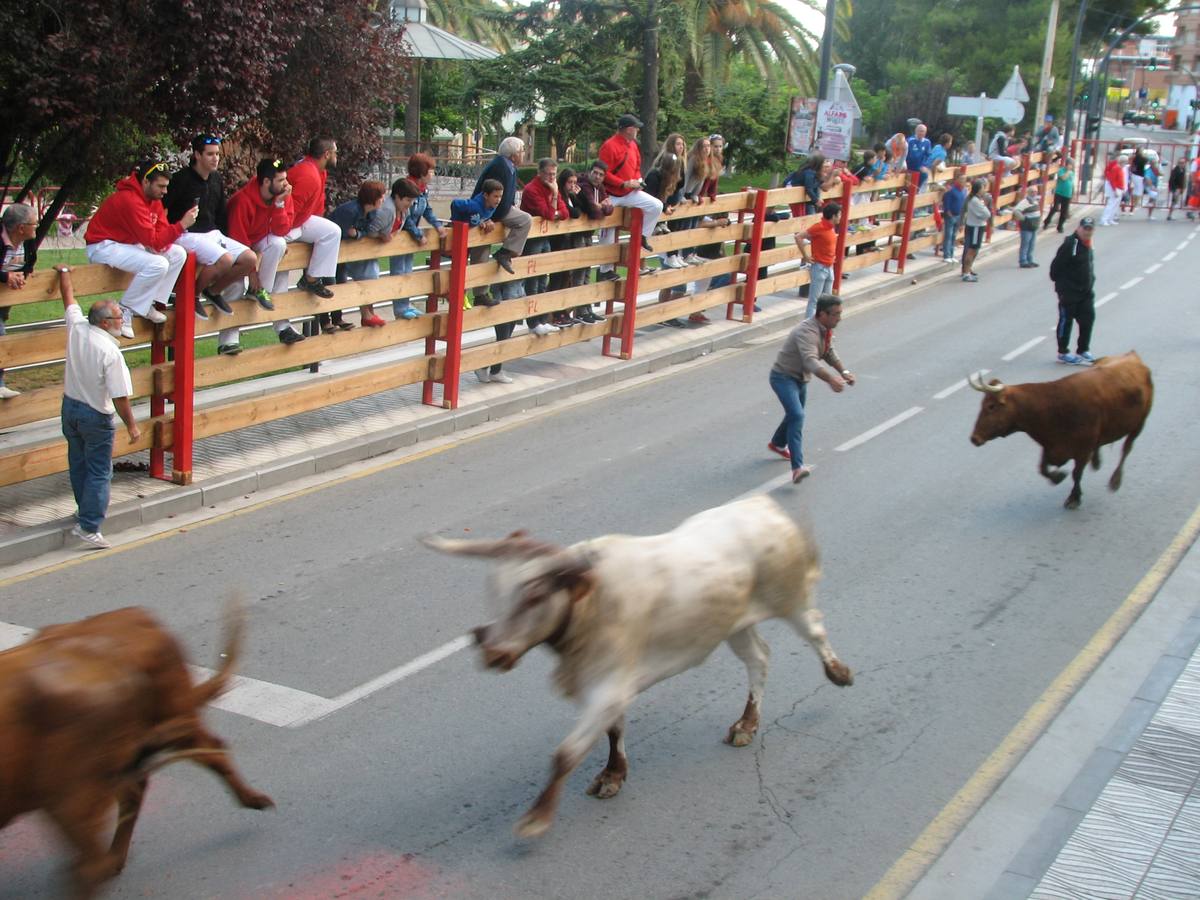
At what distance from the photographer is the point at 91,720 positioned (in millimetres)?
4723

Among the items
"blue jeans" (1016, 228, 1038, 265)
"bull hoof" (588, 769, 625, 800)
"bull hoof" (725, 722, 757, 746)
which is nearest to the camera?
"bull hoof" (588, 769, 625, 800)

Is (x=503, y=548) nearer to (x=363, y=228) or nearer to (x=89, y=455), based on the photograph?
(x=89, y=455)

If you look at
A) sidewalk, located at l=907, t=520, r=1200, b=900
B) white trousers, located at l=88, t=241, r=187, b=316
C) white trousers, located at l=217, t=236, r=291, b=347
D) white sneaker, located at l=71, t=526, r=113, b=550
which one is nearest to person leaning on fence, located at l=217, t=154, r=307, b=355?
white trousers, located at l=217, t=236, r=291, b=347

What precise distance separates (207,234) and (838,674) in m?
6.54

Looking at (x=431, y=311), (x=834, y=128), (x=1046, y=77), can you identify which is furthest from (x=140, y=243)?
(x=1046, y=77)

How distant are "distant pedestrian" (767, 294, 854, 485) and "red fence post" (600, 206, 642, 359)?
14.8ft

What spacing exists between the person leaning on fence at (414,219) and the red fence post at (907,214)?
13.0 metres

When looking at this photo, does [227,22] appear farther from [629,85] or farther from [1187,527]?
[629,85]

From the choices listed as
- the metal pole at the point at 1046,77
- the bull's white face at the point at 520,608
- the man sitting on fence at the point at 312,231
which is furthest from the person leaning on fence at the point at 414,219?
the metal pole at the point at 1046,77

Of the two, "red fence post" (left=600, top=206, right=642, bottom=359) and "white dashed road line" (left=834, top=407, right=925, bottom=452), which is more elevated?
"red fence post" (left=600, top=206, right=642, bottom=359)

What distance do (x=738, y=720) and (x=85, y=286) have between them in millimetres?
5952

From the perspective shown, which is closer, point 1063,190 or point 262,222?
point 262,222

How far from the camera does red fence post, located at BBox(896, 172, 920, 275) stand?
2442cm

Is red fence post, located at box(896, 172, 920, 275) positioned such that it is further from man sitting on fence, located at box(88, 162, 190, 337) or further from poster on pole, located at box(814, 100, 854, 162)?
man sitting on fence, located at box(88, 162, 190, 337)
